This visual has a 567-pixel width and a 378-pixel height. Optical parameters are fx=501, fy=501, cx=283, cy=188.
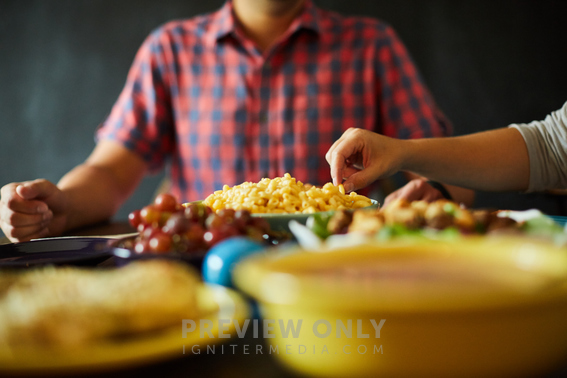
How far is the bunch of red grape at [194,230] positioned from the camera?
1.94 feet

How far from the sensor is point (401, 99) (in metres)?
1.92

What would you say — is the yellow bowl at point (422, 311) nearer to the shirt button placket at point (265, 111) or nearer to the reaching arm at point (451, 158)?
the reaching arm at point (451, 158)

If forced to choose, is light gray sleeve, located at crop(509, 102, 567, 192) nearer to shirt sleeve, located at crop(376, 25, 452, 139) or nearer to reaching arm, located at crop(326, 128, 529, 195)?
reaching arm, located at crop(326, 128, 529, 195)

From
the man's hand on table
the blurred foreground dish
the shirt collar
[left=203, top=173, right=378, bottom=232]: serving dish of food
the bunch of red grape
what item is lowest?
the man's hand on table

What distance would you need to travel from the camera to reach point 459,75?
3.00 metres

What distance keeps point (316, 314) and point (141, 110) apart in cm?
183

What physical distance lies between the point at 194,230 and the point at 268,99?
1.39m

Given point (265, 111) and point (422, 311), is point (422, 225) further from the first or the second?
point (265, 111)

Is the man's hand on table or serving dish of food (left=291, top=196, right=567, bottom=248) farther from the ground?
serving dish of food (left=291, top=196, right=567, bottom=248)

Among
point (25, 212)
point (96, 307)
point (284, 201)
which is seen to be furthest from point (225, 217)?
point (25, 212)

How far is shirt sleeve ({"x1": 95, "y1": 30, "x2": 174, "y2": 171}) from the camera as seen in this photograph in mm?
1968

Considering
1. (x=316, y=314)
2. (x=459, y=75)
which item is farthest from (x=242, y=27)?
(x=316, y=314)

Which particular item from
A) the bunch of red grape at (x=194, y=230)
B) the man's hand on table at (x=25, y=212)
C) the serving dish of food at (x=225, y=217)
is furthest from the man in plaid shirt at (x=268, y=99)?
the bunch of red grape at (x=194, y=230)

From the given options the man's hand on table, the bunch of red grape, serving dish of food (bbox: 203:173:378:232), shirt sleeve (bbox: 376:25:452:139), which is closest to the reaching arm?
serving dish of food (bbox: 203:173:378:232)
